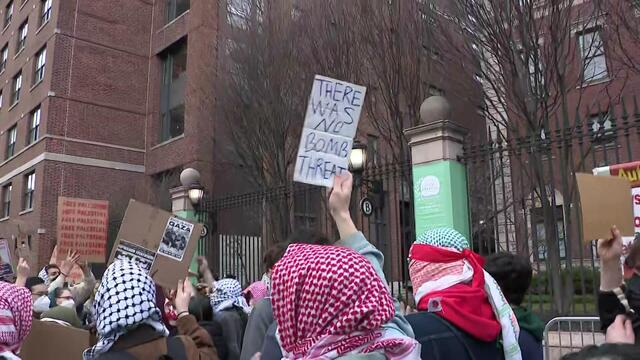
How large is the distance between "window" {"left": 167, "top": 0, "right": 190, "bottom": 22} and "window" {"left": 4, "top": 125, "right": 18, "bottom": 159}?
913 cm

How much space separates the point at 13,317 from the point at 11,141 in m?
27.8

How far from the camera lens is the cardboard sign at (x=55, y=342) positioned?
3.74m

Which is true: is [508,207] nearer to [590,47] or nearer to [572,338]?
[590,47]

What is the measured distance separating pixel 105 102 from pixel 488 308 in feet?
77.8

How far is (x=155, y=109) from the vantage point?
2427 centimetres

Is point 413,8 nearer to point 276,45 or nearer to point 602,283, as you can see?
point 276,45

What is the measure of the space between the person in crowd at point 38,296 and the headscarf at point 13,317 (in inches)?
70.3

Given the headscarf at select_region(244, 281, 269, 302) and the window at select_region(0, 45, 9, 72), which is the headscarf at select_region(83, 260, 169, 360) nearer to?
the headscarf at select_region(244, 281, 269, 302)

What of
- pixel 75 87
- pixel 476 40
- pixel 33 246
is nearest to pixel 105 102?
pixel 75 87

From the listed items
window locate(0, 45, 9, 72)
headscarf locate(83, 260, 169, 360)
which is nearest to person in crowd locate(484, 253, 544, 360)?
headscarf locate(83, 260, 169, 360)

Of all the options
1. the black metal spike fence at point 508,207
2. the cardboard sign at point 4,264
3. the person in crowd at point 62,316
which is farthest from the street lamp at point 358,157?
the person in crowd at point 62,316

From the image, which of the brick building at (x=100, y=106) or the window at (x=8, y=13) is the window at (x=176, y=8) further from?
the window at (x=8, y=13)

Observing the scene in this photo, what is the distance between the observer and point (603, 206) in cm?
336

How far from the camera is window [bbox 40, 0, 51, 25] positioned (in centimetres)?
2530
